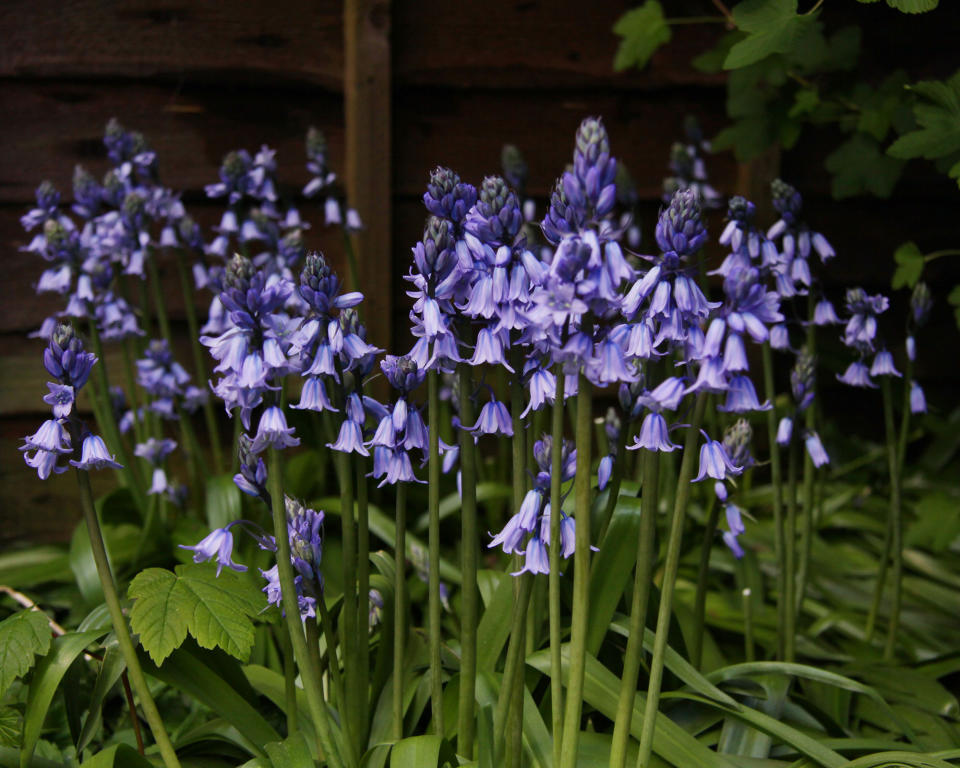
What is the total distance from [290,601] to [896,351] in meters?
3.88

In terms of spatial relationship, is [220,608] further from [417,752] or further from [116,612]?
[417,752]

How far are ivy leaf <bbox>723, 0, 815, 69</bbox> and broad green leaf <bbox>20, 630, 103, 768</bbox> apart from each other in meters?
2.26

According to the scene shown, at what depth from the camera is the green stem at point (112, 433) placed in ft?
10.3

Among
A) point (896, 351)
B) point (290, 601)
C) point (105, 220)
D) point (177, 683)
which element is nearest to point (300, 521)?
point (290, 601)

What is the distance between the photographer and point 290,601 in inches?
69.1

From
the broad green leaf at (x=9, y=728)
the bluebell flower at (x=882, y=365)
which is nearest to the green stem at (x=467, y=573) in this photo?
the broad green leaf at (x=9, y=728)

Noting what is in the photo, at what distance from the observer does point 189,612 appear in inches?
70.1

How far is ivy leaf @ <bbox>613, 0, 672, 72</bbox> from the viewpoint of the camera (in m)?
3.43

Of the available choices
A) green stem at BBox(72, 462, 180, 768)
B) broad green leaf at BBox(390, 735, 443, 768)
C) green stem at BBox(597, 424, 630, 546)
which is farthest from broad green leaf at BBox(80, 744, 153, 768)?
green stem at BBox(597, 424, 630, 546)

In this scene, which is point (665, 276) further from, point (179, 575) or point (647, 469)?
point (179, 575)

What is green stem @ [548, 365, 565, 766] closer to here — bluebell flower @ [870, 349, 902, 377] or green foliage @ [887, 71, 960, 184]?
bluebell flower @ [870, 349, 902, 377]

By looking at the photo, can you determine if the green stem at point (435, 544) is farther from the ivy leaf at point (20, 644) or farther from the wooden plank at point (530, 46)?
the wooden plank at point (530, 46)

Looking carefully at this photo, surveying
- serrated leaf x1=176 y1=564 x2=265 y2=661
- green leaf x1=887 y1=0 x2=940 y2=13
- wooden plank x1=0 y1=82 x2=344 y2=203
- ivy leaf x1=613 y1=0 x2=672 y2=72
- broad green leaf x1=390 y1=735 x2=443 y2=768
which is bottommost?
broad green leaf x1=390 y1=735 x2=443 y2=768

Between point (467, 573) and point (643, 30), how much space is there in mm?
2491
